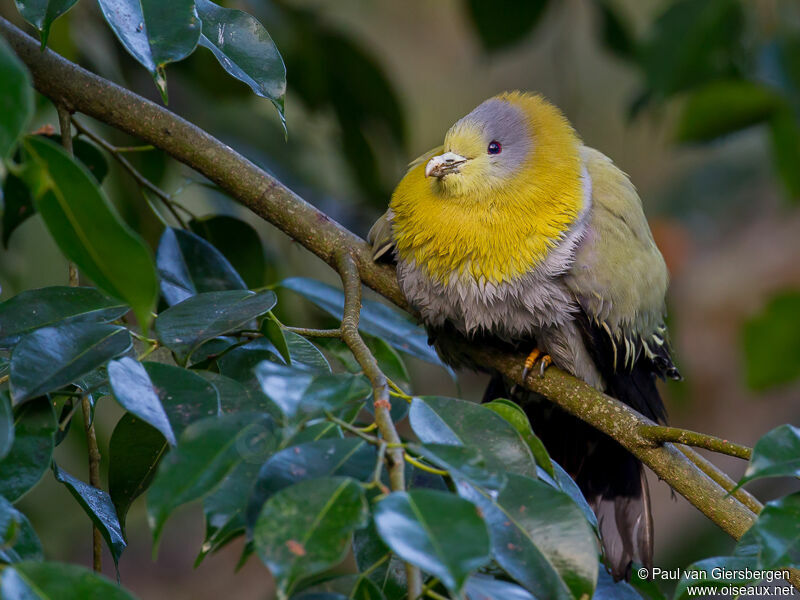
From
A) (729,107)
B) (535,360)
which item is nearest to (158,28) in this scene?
(535,360)

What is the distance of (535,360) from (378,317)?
338mm

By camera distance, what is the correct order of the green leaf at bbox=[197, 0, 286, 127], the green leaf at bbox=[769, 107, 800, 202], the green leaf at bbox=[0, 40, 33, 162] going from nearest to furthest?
the green leaf at bbox=[0, 40, 33, 162]
the green leaf at bbox=[197, 0, 286, 127]
the green leaf at bbox=[769, 107, 800, 202]

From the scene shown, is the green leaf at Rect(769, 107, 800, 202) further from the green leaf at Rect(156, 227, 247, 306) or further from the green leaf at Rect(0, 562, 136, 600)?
the green leaf at Rect(0, 562, 136, 600)

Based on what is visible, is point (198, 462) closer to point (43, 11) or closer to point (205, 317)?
point (205, 317)

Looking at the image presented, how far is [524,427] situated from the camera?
1062mm

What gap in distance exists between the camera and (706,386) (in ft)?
20.0

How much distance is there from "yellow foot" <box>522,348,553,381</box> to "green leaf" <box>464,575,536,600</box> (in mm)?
786

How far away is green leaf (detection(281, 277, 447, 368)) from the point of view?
5.85 feet

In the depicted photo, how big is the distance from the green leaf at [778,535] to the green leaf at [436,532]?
348mm

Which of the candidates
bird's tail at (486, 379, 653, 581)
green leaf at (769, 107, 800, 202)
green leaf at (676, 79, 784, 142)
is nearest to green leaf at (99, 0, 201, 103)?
bird's tail at (486, 379, 653, 581)

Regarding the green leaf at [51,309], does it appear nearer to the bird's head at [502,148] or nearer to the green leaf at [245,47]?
the green leaf at [245,47]

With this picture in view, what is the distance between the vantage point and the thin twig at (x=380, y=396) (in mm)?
813

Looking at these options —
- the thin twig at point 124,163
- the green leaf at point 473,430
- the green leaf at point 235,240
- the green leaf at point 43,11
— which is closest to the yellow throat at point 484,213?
the green leaf at point 235,240

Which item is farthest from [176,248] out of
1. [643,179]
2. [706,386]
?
[643,179]
